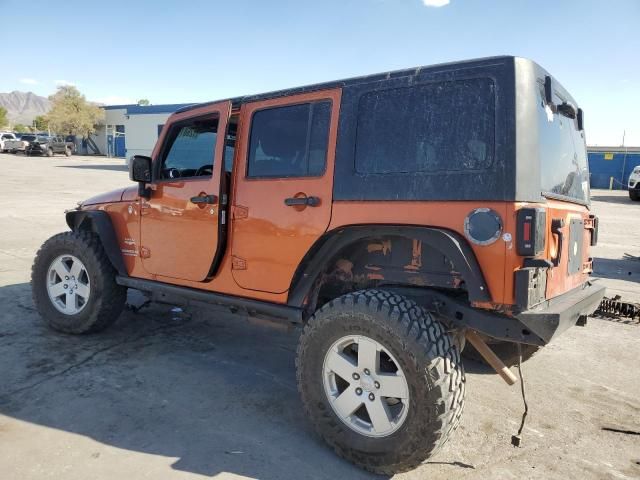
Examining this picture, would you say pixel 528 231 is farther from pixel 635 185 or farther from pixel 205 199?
pixel 635 185

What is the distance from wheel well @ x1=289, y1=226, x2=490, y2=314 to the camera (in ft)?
8.49

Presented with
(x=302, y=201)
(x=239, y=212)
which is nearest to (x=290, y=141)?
(x=302, y=201)

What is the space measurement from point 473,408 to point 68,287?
12.2ft

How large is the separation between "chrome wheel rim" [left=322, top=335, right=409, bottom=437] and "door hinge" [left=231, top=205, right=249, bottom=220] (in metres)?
1.21

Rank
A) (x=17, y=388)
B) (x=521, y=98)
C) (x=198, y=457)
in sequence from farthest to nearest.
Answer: (x=17, y=388) < (x=198, y=457) < (x=521, y=98)

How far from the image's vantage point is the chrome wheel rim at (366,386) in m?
2.68

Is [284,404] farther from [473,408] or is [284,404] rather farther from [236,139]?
[236,139]

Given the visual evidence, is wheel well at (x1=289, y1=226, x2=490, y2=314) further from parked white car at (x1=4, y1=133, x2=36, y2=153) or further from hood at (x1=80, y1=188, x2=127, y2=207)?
parked white car at (x1=4, y1=133, x2=36, y2=153)

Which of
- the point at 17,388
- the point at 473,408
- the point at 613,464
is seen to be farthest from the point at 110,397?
the point at 613,464

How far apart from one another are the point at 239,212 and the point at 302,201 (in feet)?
2.00

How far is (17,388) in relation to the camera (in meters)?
3.51

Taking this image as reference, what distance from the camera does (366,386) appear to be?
2.77 metres

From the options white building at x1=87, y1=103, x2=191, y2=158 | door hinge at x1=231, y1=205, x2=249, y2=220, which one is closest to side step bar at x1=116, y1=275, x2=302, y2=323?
door hinge at x1=231, y1=205, x2=249, y2=220

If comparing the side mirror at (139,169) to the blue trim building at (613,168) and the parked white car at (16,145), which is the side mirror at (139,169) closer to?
the blue trim building at (613,168)
